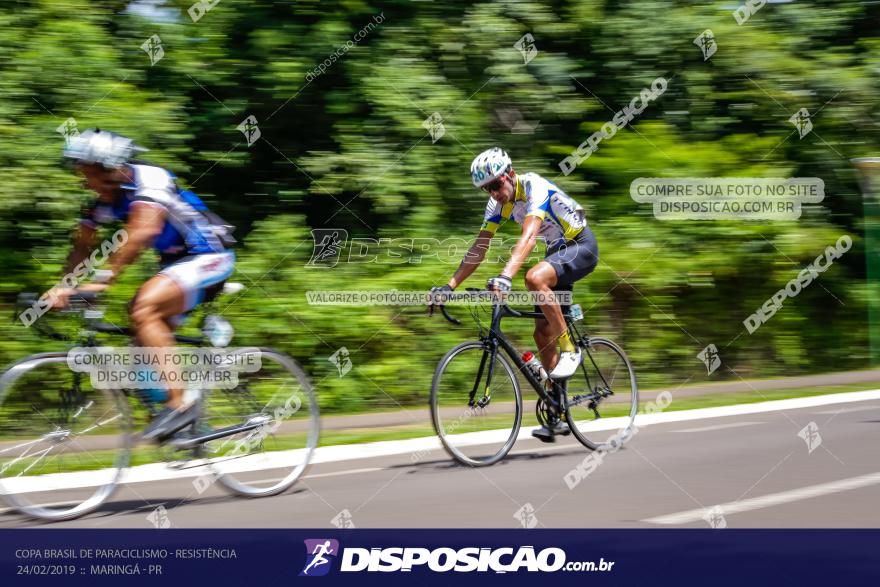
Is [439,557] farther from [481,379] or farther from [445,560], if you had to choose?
[481,379]

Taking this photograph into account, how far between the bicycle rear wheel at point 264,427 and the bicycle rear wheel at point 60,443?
0.51 meters

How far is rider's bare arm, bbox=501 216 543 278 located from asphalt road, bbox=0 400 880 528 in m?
1.34

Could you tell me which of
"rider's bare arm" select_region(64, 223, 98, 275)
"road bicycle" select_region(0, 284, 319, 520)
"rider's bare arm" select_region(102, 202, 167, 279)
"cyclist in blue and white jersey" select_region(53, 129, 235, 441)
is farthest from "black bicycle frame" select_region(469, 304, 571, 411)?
"rider's bare arm" select_region(64, 223, 98, 275)

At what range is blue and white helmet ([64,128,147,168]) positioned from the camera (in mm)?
5543

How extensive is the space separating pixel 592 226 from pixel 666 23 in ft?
8.52

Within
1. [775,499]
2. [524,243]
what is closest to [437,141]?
[524,243]

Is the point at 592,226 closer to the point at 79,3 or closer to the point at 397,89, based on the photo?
the point at 397,89

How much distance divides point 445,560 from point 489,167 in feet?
9.50

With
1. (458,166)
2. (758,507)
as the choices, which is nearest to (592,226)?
(458,166)

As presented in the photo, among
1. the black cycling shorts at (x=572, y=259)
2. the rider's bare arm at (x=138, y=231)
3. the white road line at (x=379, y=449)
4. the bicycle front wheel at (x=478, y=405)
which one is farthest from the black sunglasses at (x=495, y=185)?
the rider's bare arm at (x=138, y=231)

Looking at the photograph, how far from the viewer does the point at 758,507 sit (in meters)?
5.96

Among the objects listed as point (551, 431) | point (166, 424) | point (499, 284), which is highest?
point (499, 284)

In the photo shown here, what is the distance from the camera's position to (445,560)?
16.5 ft

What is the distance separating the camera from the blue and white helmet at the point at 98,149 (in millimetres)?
5543
